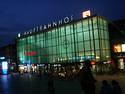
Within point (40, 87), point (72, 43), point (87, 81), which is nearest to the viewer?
point (87, 81)

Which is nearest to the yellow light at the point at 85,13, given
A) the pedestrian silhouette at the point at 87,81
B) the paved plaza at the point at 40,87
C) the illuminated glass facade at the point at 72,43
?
the illuminated glass facade at the point at 72,43

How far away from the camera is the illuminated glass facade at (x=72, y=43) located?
68.7 metres

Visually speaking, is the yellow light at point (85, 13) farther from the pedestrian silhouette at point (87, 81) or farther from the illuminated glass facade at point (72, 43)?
the pedestrian silhouette at point (87, 81)

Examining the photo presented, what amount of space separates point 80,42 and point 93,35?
16.7ft

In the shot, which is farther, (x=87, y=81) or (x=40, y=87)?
(x=40, y=87)

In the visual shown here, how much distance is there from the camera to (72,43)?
2938 inches

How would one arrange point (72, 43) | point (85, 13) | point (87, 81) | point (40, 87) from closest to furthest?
1. point (87, 81)
2. point (40, 87)
3. point (72, 43)
4. point (85, 13)

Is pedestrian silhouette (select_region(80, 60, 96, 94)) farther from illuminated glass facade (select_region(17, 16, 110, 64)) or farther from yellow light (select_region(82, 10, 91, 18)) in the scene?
yellow light (select_region(82, 10, 91, 18))

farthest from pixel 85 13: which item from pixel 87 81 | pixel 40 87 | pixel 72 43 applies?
pixel 87 81

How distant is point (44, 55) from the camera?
87375 millimetres

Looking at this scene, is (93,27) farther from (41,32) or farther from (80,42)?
(41,32)

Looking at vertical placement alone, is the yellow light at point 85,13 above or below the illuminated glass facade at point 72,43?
above

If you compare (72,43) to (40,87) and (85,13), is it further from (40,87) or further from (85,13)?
(40,87)

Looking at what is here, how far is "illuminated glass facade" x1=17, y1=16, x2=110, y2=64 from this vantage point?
226ft
